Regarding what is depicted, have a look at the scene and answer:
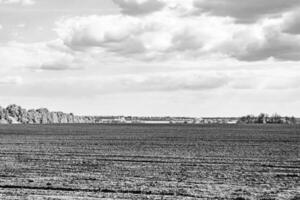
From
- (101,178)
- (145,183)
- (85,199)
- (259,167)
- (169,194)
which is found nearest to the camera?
(85,199)

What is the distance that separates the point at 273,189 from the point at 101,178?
755 cm

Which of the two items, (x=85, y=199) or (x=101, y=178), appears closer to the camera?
(x=85, y=199)

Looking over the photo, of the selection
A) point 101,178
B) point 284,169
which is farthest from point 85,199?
point 284,169

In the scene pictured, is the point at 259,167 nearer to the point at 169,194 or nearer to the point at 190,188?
the point at 190,188

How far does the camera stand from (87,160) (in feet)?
103

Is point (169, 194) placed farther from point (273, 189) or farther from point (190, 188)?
point (273, 189)

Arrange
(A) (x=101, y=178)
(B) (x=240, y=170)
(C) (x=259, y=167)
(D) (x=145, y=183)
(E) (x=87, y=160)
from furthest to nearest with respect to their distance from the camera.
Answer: (E) (x=87, y=160)
(C) (x=259, y=167)
(B) (x=240, y=170)
(A) (x=101, y=178)
(D) (x=145, y=183)

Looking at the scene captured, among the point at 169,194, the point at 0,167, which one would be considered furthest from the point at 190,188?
the point at 0,167

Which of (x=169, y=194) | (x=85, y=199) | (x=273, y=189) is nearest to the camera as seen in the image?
(x=85, y=199)

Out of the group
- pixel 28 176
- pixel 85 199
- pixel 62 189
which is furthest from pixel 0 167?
pixel 85 199

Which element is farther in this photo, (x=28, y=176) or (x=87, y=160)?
(x=87, y=160)

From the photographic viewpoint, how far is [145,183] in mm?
20094

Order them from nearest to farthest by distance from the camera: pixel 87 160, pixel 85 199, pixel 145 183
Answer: pixel 85 199, pixel 145 183, pixel 87 160

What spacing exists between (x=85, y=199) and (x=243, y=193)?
570 cm
